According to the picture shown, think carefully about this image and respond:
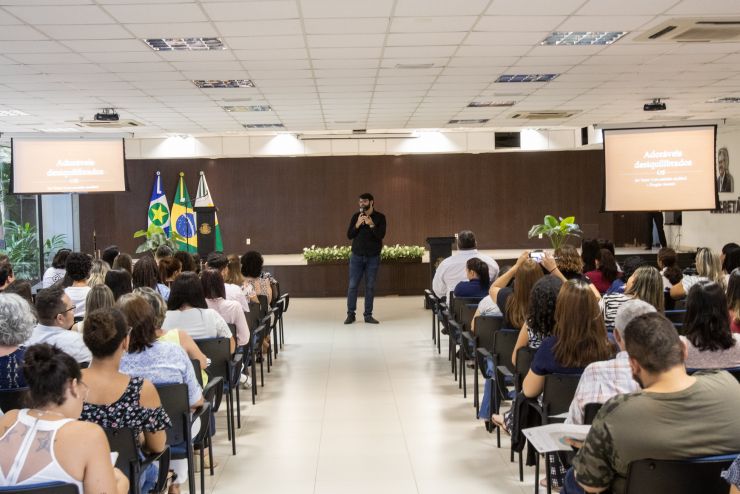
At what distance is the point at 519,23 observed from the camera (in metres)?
6.39

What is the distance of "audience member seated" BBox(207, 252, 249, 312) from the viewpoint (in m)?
6.83

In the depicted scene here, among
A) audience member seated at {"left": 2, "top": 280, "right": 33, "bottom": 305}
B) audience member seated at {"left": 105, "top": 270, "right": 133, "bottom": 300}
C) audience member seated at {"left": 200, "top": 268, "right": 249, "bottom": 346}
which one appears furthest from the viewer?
audience member seated at {"left": 200, "top": 268, "right": 249, "bottom": 346}

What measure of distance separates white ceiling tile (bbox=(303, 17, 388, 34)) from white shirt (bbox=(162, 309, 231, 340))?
8.18 feet

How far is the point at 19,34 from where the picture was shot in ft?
20.9

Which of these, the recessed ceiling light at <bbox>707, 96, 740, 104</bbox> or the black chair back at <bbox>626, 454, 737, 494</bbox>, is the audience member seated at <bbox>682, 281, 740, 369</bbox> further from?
the recessed ceiling light at <bbox>707, 96, 740, 104</bbox>

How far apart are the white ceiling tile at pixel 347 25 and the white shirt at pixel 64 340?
3.15 meters

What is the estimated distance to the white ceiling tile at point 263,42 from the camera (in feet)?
22.1

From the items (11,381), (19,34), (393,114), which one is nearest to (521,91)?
(393,114)

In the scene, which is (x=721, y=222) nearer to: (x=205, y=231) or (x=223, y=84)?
(x=205, y=231)

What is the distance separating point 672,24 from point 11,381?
5648 mm

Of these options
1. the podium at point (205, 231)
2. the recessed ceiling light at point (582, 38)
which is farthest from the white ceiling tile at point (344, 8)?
the podium at point (205, 231)

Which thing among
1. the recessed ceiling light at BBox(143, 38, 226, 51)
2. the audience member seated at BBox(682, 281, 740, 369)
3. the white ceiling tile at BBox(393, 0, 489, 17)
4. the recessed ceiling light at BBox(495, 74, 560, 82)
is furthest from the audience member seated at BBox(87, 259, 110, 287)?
Answer: the recessed ceiling light at BBox(495, 74, 560, 82)

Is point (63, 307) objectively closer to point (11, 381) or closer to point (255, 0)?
point (11, 381)

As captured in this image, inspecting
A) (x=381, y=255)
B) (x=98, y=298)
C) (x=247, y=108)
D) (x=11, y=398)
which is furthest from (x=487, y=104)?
(x=11, y=398)
